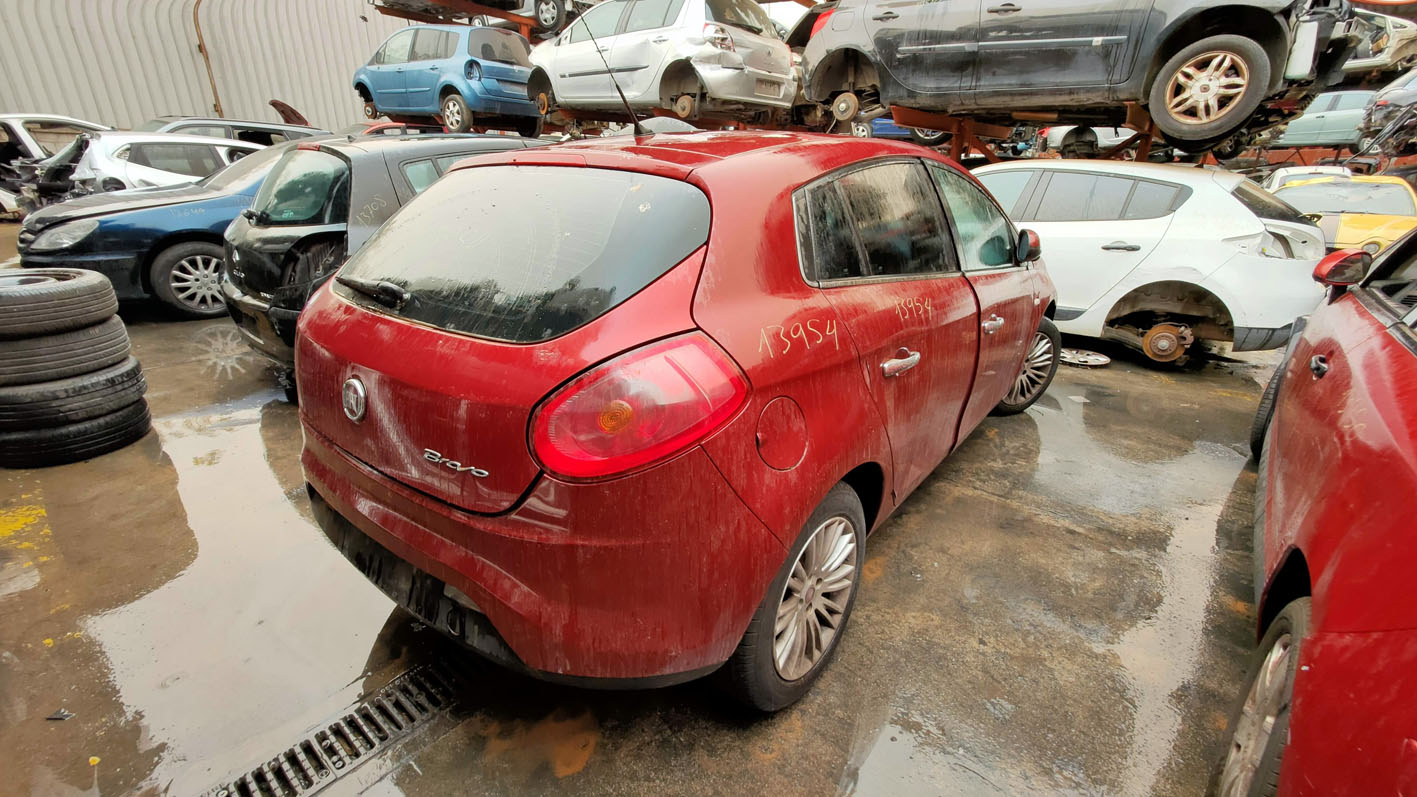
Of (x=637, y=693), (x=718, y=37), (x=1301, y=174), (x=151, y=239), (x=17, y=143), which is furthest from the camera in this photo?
(x=17, y=143)

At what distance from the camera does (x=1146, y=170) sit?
498cm

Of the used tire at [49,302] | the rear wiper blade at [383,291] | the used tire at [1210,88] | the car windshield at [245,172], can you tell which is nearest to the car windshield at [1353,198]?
the used tire at [1210,88]

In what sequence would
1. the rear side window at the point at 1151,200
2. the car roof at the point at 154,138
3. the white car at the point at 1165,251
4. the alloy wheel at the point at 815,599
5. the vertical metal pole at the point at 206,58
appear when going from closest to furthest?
1. the alloy wheel at the point at 815,599
2. the white car at the point at 1165,251
3. the rear side window at the point at 1151,200
4. the car roof at the point at 154,138
5. the vertical metal pole at the point at 206,58

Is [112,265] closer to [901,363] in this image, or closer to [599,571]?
[599,571]

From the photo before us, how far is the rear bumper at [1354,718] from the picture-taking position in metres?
1.01

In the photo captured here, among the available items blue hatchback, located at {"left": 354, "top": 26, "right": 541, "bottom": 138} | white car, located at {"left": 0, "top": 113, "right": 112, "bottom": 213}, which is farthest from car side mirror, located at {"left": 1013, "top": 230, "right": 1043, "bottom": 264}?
white car, located at {"left": 0, "top": 113, "right": 112, "bottom": 213}

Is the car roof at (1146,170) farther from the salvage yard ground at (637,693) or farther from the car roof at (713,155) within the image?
the car roof at (713,155)

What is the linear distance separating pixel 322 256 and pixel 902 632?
4.00 meters

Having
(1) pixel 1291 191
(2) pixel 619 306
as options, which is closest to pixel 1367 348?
(2) pixel 619 306

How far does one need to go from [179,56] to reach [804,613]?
18272 millimetres

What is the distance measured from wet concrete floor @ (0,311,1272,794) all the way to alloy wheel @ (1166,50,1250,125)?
3564mm

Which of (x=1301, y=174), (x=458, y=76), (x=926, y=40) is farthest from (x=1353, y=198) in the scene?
(x=458, y=76)

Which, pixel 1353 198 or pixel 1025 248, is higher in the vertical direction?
pixel 1025 248

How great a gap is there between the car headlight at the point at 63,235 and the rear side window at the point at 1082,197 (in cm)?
755
